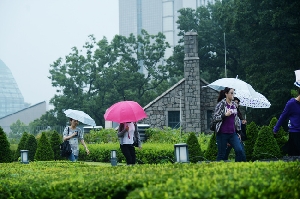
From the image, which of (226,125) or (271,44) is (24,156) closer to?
(226,125)

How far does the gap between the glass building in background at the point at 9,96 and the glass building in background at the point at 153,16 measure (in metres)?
30.6

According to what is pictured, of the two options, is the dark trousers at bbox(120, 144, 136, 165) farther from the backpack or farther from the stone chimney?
the stone chimney

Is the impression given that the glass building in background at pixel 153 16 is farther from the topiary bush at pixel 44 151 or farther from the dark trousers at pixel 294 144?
the dark trousers at pixel 294 144

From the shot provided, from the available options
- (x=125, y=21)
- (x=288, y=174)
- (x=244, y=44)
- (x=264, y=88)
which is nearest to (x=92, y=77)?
(x=244, y=44)

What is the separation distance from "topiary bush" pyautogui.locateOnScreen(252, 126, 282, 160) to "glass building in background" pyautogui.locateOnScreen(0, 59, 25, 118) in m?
117

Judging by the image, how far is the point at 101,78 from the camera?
46062 mm

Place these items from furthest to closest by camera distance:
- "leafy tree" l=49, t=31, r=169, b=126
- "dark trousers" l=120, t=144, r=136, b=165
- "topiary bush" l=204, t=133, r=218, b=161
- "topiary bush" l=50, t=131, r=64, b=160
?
"leafy tree" l=49, t=31, r=169, b=126, "topiary bush" l=50, t=131, r=64, b=160, "topiary bush" l=204, t=133, r=218, b=161, "dark trousers" l=120, t=144, r=136, b=165

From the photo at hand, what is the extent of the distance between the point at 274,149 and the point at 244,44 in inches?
944

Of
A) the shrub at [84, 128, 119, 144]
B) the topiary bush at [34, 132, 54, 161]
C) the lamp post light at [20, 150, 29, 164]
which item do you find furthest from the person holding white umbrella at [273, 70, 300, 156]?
the shrub at [84, 128, 119, 144]

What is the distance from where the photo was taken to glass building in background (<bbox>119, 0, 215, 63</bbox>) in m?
132

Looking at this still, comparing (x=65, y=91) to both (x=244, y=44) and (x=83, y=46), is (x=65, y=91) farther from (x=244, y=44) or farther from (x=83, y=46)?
(x=244, y=44)

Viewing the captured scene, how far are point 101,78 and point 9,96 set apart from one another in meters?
88.3

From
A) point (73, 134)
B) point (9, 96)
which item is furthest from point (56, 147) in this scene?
point (9, 96)

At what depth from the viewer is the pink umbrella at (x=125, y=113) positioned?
11.9 metres
